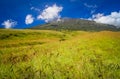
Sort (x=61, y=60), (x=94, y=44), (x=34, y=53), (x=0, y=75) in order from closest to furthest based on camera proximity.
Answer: (x=0, y=75), (x=61, y=60), (x=34, y=53), (x=94, y=44)

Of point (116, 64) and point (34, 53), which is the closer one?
point (116, 64)

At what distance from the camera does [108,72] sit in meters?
19.1

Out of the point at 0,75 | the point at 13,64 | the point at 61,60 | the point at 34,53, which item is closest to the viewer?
the point at 0,75

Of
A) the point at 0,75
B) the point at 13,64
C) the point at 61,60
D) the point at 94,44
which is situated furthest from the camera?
the point at 94,44

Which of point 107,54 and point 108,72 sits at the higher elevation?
point 107,54

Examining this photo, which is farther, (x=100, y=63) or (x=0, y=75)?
(x=100, y=63)

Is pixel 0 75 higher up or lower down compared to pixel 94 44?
lower down

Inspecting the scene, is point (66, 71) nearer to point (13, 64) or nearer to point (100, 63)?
point (100, 63)

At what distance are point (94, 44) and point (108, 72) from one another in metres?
9.32

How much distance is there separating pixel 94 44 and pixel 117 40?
4.42 metres

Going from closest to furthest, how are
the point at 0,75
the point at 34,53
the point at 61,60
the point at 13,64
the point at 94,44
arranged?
the point at 0,75
the point at 13,64
the point at 61,60
the point at 34,53
the point at 94,44

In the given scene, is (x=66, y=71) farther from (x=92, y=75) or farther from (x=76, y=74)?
(x=92, y=75)

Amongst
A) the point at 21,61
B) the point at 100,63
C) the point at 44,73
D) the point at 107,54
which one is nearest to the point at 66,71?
the point at 44,73

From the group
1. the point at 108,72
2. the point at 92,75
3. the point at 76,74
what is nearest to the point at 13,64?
the point at 76,74
